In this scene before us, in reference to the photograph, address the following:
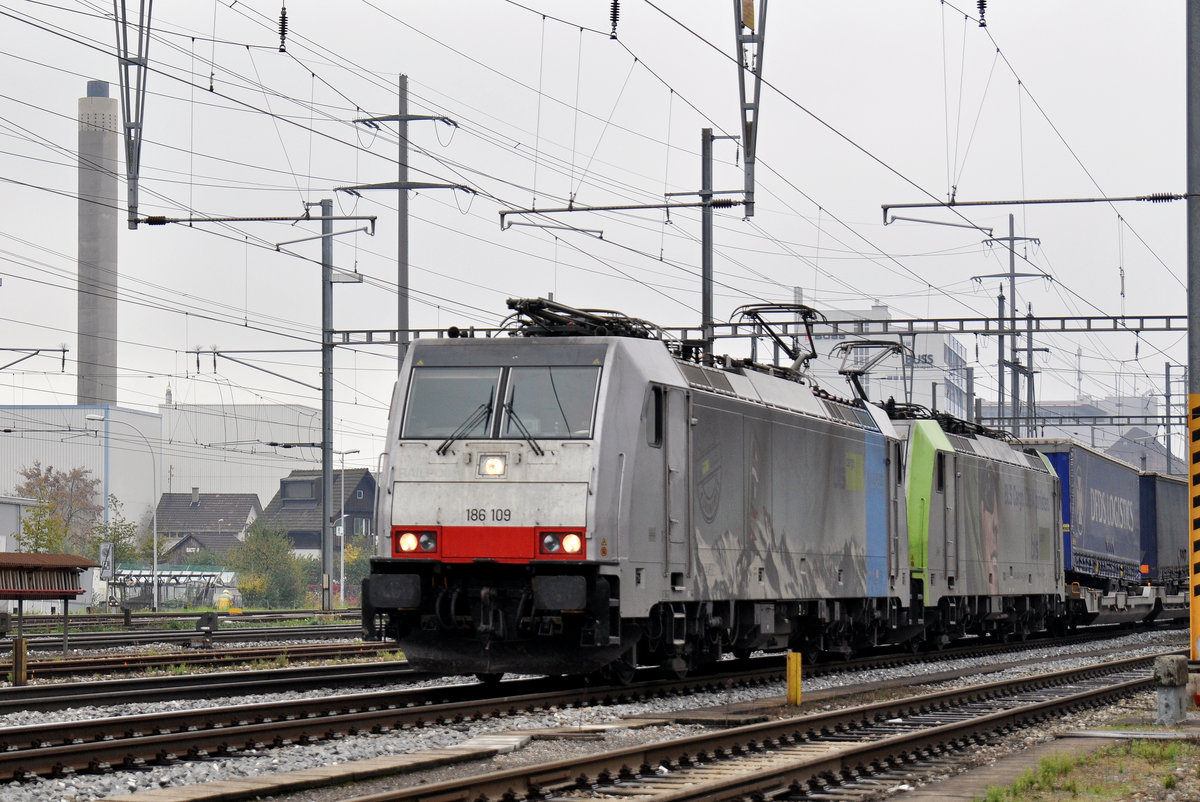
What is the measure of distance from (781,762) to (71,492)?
80.2 m

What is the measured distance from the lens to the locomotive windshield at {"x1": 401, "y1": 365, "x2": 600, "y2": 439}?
15750 mm

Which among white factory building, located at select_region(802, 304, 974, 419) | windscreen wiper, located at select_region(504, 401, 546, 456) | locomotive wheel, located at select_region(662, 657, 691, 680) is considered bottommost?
locomotive wheel, located at select_region(662, 657, 691, 680)

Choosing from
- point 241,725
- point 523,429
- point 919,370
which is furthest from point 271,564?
point 241,725

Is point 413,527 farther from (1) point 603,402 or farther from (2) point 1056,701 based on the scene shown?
(2) point 1056,701

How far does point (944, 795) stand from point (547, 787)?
249 cm

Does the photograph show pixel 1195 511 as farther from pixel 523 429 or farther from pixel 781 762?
pixel 781 762

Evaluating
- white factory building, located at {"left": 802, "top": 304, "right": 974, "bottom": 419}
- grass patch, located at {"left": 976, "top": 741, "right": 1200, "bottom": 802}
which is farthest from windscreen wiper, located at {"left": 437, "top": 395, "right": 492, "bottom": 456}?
white factory building, located at {"left": 802, "top": 304, "right": 974, "bottom": 419}

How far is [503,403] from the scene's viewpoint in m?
16.0

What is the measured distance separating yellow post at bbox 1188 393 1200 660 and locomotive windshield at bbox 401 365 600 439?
6.29m

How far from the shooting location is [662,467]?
16484 millimetres

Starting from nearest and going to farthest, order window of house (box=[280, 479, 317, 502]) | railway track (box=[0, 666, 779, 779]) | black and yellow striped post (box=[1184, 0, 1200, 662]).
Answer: railway track (box=[0, 666, 779, 779])
black and yellow striped post (box=[1184, 0, 1200, 662])
window of house (box=[280, 479, 317, 502])

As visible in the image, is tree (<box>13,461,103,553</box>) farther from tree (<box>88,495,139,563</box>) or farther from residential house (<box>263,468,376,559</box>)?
residential house (<box>263,468,376,559</box>)

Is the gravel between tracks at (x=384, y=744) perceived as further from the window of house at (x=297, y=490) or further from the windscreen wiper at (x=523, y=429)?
the window of house at (x=297, y=490)

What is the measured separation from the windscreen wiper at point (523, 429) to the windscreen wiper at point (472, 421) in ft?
0.67
